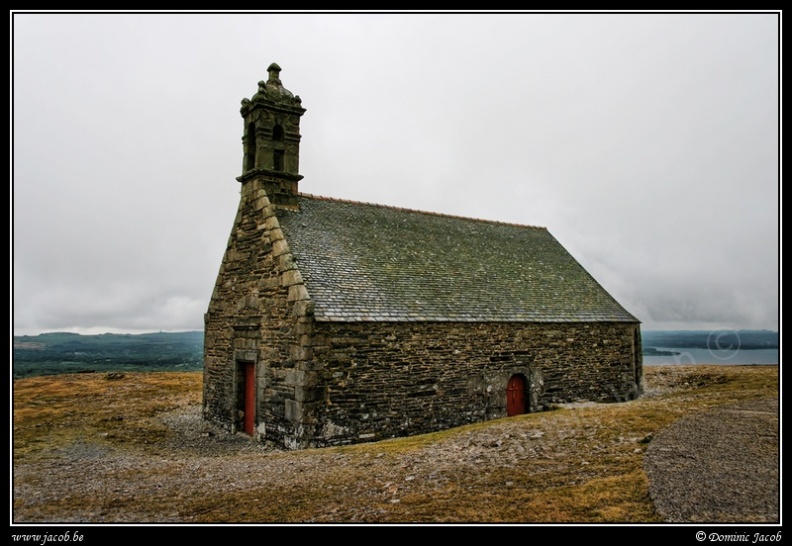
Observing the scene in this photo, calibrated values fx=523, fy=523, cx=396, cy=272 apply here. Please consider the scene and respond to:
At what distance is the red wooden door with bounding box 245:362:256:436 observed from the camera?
1564cm

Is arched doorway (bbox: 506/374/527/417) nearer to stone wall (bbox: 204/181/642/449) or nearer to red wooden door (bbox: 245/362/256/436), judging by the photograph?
stone wall (bbox: 204/181/642/449)

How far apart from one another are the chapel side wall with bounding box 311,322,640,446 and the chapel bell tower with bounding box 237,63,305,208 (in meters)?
6.22

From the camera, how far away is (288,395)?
13.8m

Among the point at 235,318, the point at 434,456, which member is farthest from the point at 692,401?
the point at 235,318

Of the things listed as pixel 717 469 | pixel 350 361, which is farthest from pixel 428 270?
pixel 717 469

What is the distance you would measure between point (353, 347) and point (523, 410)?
6.74m

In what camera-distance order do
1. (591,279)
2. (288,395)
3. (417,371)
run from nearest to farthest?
(288,395)
(417,371)
(591,279)

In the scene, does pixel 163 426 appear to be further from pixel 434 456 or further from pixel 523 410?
pixel 523 410

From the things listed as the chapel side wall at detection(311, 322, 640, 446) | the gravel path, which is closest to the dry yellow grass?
the gravel path

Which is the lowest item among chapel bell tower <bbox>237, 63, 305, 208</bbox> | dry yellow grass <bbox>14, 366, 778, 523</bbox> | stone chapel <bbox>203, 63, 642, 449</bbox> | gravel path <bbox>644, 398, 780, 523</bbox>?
dry yellow grass <bbox>14, 366, 778, 523</bbox>

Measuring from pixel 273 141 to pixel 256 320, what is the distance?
20.1 feet

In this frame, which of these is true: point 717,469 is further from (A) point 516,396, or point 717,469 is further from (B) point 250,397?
(B) point 250,397

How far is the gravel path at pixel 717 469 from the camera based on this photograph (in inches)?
258

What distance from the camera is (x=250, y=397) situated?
1595 centimetres
